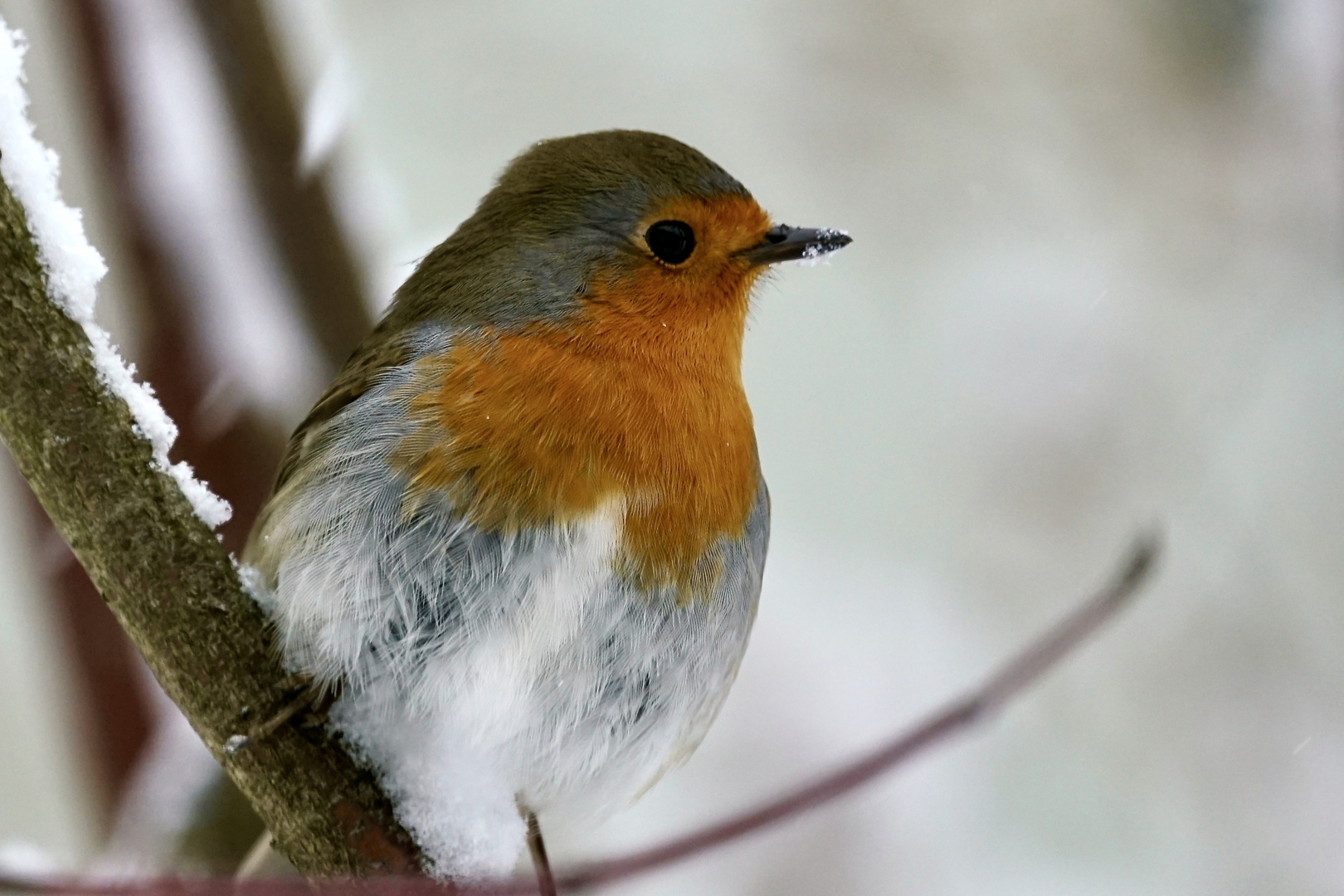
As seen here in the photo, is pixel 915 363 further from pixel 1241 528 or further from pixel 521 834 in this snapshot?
pixel 521 834

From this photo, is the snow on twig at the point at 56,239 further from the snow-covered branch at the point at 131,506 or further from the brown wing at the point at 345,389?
the brown wing at the point at 345,389

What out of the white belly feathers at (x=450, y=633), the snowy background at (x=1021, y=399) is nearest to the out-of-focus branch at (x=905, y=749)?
the white belly feathers at (x=450, y=633)

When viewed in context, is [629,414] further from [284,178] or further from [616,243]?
[284,178]

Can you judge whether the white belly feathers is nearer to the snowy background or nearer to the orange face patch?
the orange face patch

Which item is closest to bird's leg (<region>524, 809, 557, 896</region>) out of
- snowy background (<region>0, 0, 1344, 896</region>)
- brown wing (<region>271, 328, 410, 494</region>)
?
brown wing (<region>271, 328, 410, 494</region>)

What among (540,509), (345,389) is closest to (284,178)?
(345,389)
